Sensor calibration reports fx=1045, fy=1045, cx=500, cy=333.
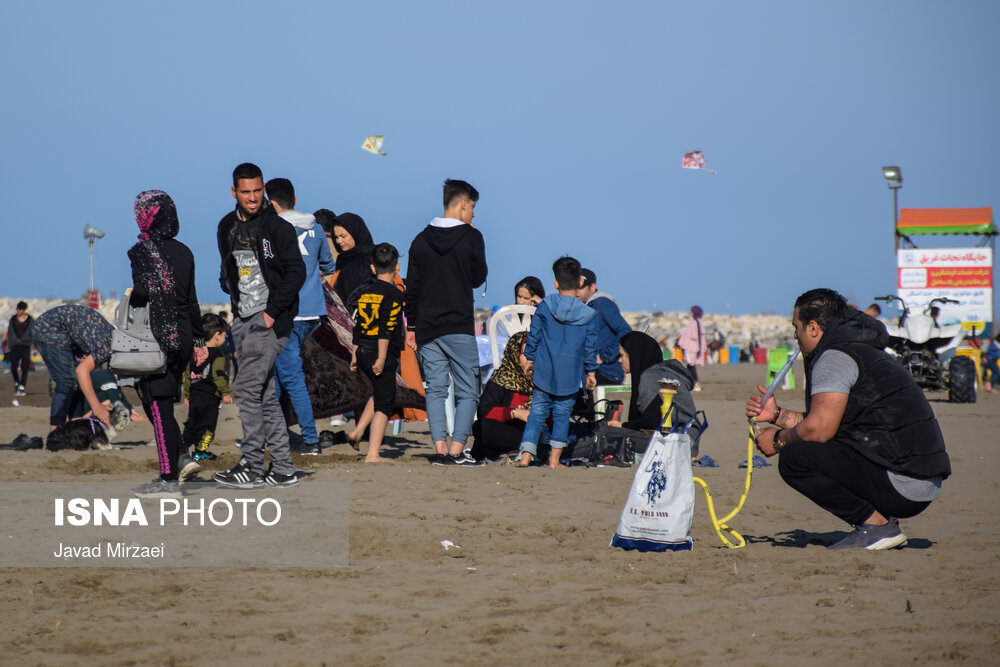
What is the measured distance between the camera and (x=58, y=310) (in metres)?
8.73

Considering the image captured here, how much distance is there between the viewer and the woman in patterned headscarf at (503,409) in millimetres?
8469

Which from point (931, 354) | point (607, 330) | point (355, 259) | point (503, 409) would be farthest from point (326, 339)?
point (931, 354)

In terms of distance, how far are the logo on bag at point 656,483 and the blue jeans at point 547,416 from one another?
116 inches

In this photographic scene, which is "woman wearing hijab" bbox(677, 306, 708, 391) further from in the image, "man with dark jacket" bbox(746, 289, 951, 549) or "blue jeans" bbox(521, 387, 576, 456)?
"man with dark jacket" bbox(746, 289, 951, 549)

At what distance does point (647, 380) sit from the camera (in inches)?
323

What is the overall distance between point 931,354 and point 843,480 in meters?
13.0

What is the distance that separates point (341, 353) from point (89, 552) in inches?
171

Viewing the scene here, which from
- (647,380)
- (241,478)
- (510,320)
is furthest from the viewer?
(510,320)

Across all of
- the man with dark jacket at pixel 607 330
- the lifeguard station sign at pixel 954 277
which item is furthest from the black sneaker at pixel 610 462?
the lifeguard station sign at pixel 954 277

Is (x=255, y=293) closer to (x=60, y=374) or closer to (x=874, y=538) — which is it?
(x=60, y=374)

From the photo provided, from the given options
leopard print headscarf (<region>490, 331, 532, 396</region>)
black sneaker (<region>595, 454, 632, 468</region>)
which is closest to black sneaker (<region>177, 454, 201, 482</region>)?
leopard print headscarf (<region>490, 331, 532, 396</region>)

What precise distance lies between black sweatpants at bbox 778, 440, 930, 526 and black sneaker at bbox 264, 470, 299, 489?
10.0ft

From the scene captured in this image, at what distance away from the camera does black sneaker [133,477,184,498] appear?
596 cm

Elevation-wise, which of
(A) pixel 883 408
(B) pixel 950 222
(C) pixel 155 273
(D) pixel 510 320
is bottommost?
(A) pixel 883 408
